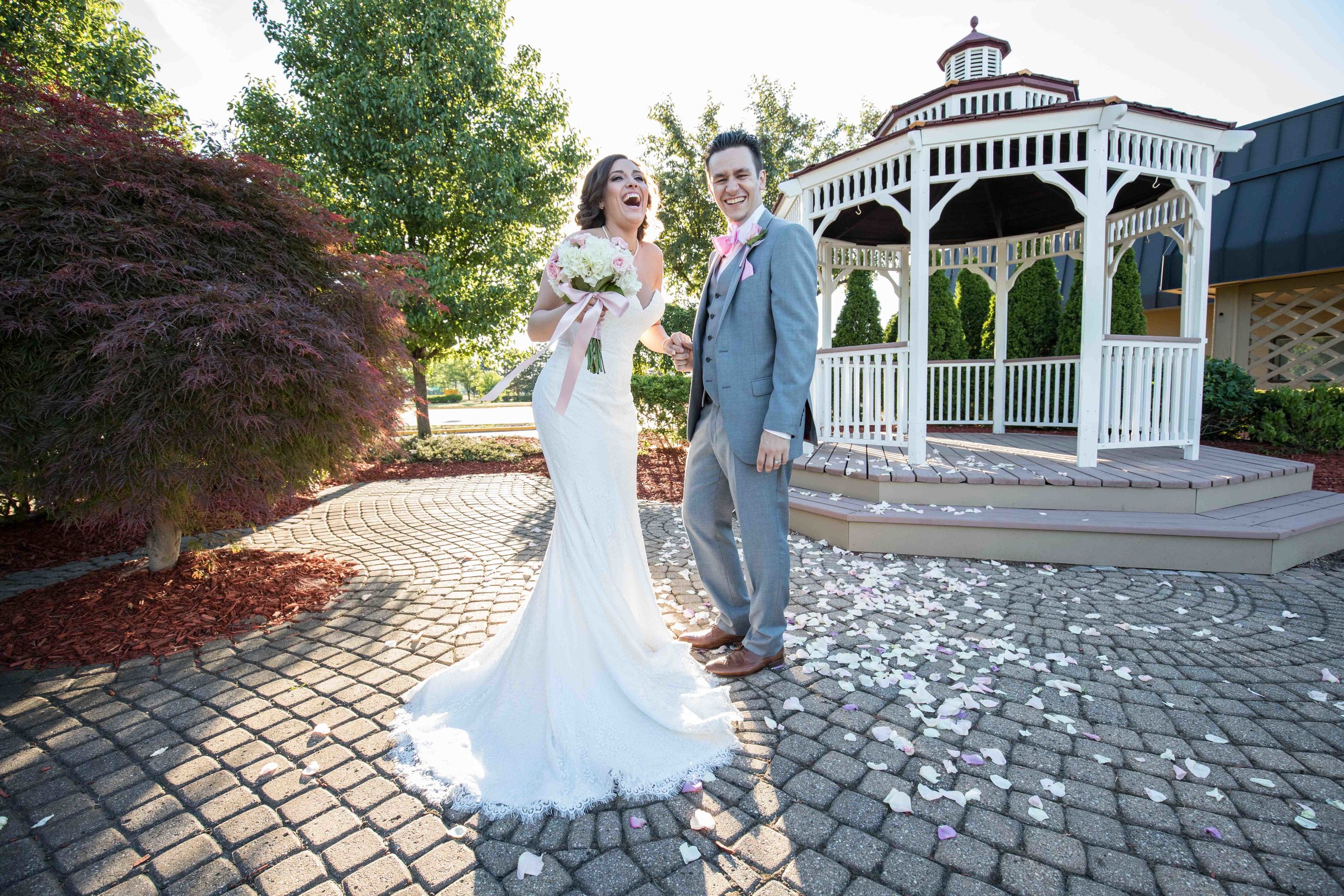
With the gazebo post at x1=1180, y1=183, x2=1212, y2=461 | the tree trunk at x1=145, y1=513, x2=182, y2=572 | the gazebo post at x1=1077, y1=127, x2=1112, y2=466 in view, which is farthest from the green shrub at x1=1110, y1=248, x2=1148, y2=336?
the tree trunk at x1=145, y1=513, x2=182, y2=572

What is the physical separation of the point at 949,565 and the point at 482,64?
34.0 ft

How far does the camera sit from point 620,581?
258cm

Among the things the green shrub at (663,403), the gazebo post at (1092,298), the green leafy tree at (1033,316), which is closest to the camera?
the gazebo post at (1092,298)

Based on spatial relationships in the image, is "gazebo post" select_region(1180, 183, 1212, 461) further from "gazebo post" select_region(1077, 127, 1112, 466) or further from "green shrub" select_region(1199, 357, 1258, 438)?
"green shrub" select_region(1199, 357, 1258, 438)

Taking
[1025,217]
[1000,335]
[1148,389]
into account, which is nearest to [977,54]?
[1025,217]

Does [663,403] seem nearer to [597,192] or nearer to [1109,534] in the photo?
[1109,534]

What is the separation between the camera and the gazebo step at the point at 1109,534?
4363mm

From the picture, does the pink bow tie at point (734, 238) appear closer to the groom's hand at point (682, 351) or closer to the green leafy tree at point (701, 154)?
the groom's hand at point (682, 351)

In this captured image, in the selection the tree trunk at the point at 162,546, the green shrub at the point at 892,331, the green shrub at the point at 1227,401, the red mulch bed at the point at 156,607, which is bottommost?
the red mulch bed at the point at 156,607

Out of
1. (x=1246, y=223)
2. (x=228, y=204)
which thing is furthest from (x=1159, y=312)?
(x=228, y=204)

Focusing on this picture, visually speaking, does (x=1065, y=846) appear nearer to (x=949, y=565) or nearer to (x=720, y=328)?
(x=720, y=328)

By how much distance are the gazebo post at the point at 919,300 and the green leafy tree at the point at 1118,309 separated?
205 inches

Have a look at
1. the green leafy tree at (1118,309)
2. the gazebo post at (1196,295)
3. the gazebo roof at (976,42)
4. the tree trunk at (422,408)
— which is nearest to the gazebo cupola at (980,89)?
the gazebo roof at (976,42)

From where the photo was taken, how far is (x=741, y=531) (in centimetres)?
274
